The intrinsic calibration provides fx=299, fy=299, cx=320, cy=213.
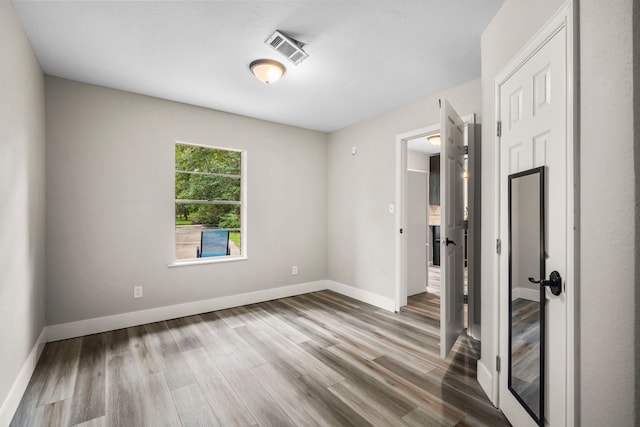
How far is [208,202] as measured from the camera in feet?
13.1

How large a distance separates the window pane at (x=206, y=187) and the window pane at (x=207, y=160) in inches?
3.9

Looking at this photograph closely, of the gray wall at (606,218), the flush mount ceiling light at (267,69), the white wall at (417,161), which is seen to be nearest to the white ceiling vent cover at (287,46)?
the flush mount ceiling light at (267,69)

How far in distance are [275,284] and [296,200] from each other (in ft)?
4.35

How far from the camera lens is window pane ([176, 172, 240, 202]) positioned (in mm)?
3842

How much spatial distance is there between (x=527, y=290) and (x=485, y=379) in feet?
2.92

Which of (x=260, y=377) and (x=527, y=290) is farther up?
(x=527, y=290)

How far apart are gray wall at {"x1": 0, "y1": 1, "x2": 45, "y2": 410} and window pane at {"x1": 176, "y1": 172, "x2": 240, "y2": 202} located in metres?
1.33

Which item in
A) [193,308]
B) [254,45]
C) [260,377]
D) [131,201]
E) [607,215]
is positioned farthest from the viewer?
[193,308]

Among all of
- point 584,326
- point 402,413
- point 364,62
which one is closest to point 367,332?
point 402,413

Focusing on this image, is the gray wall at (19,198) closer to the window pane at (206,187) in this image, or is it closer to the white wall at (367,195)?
the window pane at (206,187)

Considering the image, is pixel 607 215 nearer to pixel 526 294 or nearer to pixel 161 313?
pixel 526 294

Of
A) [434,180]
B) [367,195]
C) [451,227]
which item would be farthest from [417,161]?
[451,227]

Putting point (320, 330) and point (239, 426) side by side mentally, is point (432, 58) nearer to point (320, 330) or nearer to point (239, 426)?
point (320, 330)

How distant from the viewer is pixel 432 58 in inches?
104
